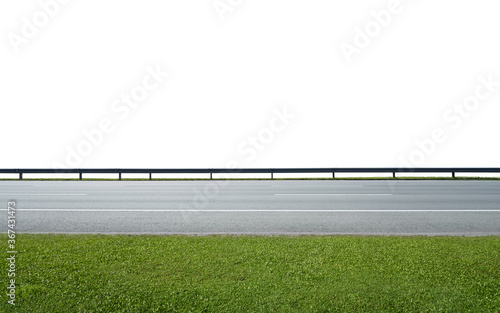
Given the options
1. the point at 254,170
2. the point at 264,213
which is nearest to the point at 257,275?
the point at 264,213

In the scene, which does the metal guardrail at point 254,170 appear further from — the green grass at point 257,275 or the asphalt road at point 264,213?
the green grass at point 257,275

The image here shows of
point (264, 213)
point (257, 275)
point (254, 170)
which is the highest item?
point (254, 170)

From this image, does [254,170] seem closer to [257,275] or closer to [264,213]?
[264,213]

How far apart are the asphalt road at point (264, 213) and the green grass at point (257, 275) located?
1393mm

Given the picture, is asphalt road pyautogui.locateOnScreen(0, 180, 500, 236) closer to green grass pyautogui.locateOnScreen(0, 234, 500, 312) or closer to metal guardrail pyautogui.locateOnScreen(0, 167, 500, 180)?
green grass pyautogui.locateOnScreen(0, 234, 500, 312)

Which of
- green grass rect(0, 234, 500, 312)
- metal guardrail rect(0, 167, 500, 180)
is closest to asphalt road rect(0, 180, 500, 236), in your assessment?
green grass rect(0, 234, 500, 312)

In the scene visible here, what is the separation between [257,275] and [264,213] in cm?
478

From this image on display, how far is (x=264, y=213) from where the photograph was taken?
29.6 ft

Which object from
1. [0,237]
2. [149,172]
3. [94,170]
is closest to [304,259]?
[0,237]

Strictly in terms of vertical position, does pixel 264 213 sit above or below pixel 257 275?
above

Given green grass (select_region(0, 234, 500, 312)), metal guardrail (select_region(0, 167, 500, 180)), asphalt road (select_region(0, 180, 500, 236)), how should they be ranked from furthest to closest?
metal guardrail (select_region(0, 167, 500, 180)) → asphalt road (select_region(0, 180, 500, 236)) → green grass (select_region(0, 234, 500, 312))

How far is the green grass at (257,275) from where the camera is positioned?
3.59 metres

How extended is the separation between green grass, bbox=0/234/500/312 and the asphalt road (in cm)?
139

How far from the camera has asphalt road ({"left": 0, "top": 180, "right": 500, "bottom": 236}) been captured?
735cm
